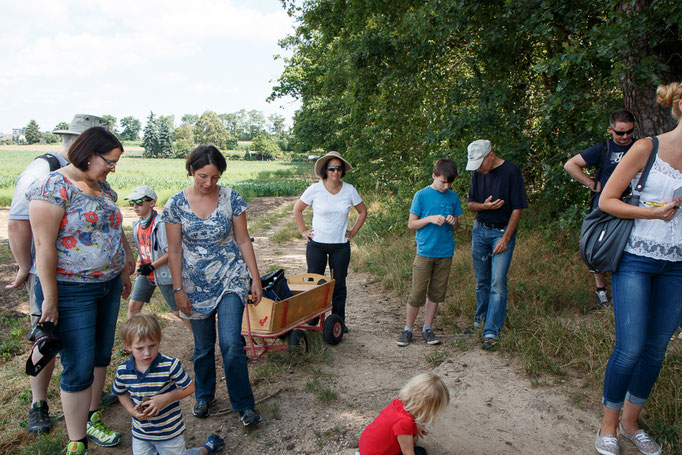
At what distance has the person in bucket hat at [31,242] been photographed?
333cm

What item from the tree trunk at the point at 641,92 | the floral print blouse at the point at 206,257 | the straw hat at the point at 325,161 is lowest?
the floral print blouse at the point at 206,257

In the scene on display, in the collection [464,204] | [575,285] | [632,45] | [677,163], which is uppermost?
[632,45]

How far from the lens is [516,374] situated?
417 centimetres

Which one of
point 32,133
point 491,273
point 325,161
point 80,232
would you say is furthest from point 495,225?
point 32,133

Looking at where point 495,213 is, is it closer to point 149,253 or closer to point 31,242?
point 149,253

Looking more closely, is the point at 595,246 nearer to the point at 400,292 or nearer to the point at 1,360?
the point at 400,292

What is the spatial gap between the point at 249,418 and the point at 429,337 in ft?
7.87

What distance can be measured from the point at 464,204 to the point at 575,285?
3531 mm

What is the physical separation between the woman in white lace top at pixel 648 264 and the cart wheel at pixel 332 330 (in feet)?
9.47

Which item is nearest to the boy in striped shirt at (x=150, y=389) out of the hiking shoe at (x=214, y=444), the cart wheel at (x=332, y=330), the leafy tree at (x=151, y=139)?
the hiking shoe at (x=214, y=444)

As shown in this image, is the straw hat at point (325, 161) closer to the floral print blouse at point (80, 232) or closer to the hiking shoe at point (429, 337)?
the hiking shoe at point (429, 337)

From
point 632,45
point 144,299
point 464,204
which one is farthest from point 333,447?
point 464,204

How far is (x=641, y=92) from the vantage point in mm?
4891

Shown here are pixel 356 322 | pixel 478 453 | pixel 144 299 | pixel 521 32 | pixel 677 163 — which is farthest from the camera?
pixel 521 32
